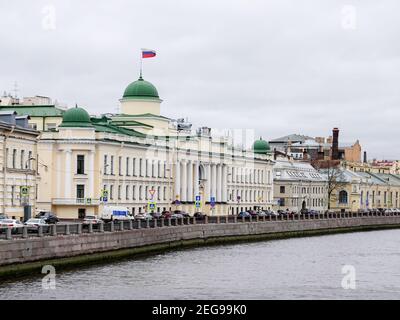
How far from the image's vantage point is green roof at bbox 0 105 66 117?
277ft

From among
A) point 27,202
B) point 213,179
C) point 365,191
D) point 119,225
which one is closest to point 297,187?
point 365,191

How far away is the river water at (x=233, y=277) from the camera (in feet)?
126

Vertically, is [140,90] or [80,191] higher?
[140,90]

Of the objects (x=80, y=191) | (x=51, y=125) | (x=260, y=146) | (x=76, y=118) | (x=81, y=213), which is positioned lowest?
(x=81, y=213)

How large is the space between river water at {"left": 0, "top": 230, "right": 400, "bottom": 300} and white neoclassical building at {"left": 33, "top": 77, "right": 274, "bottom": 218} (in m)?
18.3

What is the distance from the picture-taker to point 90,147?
7912 cm

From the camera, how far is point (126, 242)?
178 feet

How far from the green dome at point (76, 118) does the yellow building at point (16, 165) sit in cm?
Answer: 1174

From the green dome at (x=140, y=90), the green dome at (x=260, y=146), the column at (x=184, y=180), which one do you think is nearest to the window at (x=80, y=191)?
the green dome at (x=140, y=90)

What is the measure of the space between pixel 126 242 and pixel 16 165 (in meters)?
12.7

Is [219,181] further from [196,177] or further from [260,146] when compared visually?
[260,146]

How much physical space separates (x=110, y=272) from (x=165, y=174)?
158 ft

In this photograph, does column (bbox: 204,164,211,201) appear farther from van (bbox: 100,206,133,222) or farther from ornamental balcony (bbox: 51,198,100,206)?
van (bbox: 100,206,133,222)
